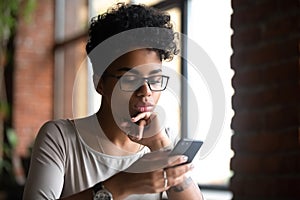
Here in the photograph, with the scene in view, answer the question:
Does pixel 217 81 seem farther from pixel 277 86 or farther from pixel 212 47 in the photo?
pixel 212 47

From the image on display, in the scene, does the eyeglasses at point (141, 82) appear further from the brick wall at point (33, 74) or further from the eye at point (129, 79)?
the brick wall at point (33, 74)

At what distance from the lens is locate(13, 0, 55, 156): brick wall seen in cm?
642

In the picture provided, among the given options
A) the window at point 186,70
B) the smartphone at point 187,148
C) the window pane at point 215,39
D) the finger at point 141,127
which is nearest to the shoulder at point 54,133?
the window at point 186,70

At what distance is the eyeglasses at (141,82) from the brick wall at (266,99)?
0.97 metres

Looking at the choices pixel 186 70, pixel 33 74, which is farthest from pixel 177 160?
pixel 33 74

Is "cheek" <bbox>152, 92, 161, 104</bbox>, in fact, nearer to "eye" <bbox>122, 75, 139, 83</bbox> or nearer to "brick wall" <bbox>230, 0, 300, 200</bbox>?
"eye" <bbox>122, 75, 139, 83</bbox>

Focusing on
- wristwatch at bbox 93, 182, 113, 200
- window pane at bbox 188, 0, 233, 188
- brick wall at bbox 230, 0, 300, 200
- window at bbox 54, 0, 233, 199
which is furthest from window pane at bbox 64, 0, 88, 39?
wristwatch at bbox 93, 182, 113, 200

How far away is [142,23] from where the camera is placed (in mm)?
1603

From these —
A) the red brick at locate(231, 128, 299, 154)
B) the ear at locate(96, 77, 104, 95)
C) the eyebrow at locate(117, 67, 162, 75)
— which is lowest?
the red brick at locate(231, 128, 299, 154)

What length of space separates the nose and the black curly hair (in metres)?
0.14

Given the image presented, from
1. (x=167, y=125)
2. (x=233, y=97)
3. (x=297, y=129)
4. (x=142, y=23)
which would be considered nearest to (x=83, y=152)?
(x=167, y=125)

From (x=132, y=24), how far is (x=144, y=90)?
232 mm

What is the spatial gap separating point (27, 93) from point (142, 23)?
5.02 m

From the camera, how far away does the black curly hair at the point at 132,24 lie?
5.19ft
